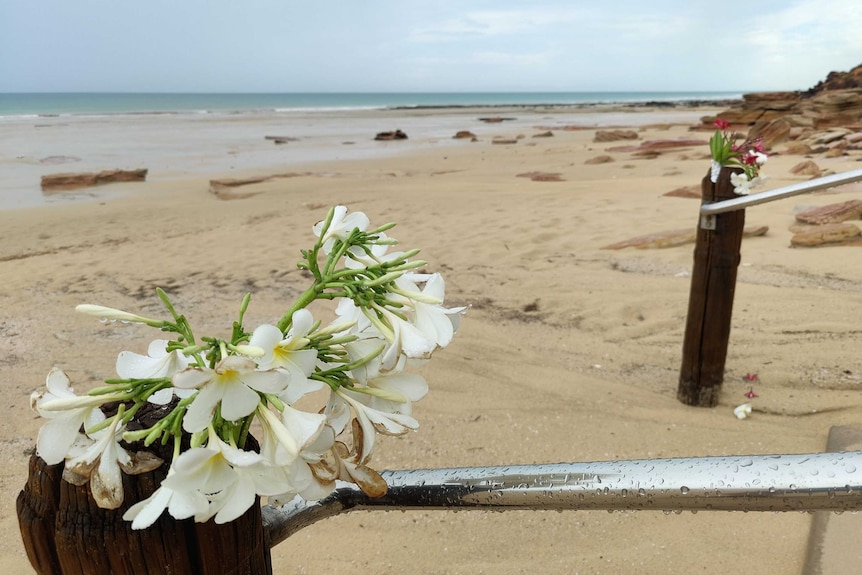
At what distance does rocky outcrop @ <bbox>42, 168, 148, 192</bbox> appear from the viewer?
436 inches

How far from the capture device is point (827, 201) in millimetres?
7398

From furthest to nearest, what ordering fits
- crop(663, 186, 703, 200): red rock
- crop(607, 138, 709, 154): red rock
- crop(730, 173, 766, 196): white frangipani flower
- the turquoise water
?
the turquoise water
crop(607, 138, 709, 154): red rock
crop(663, 186, 703, 200): red rock
crop(730, 173, 766, 196): white frangipani flower

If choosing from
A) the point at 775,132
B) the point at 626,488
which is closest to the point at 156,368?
the point at 626,488

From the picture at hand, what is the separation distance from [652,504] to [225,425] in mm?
577

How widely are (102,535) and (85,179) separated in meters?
12.2

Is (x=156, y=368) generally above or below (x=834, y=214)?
above

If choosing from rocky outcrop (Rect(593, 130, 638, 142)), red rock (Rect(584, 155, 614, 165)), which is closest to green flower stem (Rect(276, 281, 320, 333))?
red rock (Rect(584, 155, 614, 165))

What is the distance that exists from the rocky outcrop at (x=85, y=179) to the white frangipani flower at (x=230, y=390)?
12.0 meters

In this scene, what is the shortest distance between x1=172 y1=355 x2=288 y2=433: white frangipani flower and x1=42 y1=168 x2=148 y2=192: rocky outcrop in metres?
12.0

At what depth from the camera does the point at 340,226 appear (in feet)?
2.95

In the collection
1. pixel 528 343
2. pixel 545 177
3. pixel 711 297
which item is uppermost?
pixel 711 297

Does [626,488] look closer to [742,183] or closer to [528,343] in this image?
[742,183]

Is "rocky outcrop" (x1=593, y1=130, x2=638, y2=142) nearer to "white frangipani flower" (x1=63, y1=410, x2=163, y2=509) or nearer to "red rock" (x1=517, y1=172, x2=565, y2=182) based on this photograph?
"red rock" (x1=517, y1=172, x2=565, y2=182)

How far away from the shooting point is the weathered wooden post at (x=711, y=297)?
2936mm
